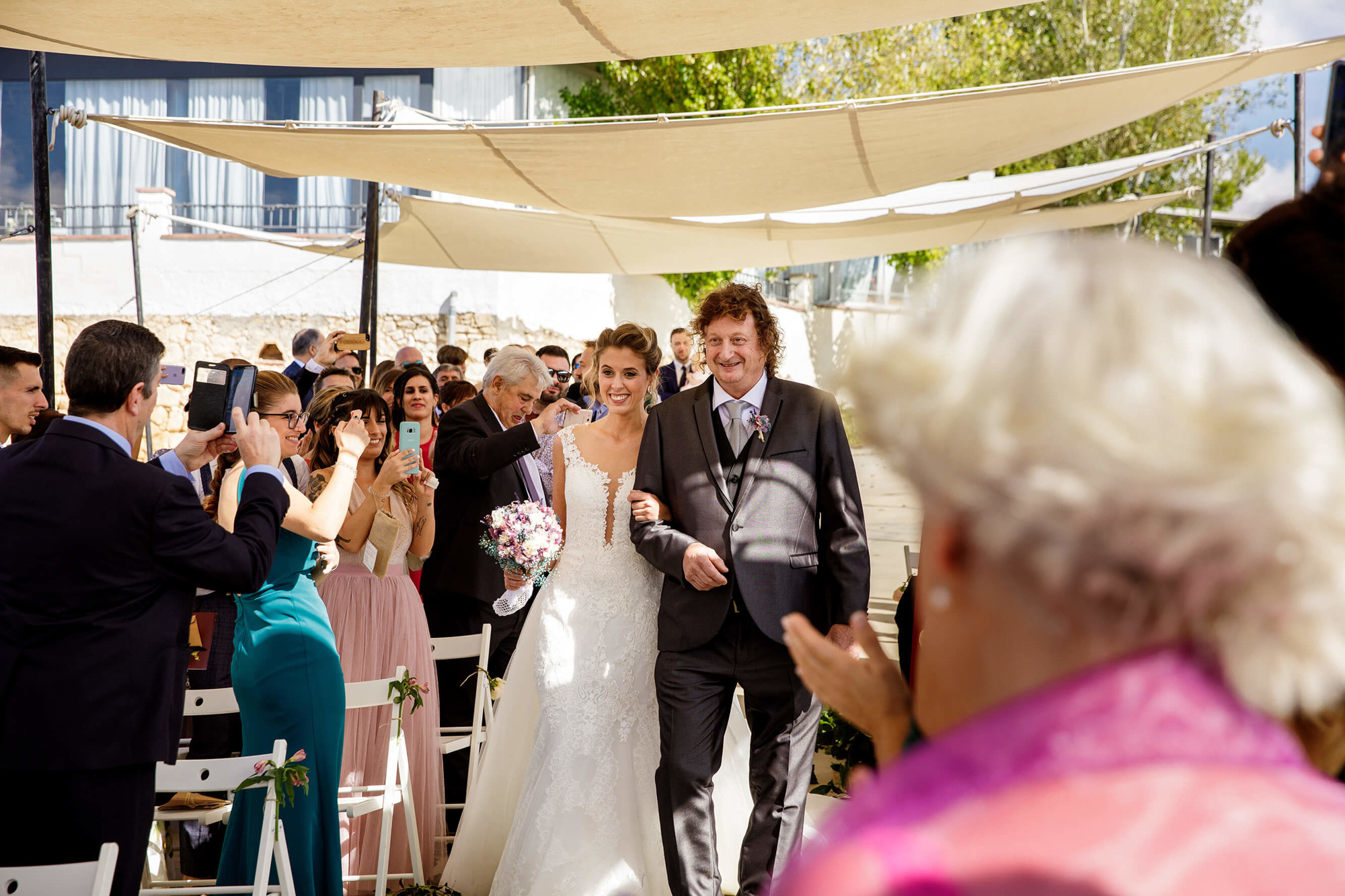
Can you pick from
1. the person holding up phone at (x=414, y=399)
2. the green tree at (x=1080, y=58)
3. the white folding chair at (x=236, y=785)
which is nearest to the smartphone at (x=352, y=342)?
the person holding up phone at (x=414, y=399)

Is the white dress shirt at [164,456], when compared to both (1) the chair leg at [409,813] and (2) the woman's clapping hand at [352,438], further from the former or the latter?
(1) the chair leg at [409,813]

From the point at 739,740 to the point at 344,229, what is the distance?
15028 mm

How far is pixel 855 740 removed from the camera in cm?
514

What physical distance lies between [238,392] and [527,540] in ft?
4.27

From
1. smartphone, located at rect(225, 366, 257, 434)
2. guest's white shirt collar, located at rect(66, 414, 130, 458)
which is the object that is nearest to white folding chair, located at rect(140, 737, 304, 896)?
guest's white shirt collar, located at rect(66, 414, 130, 458)

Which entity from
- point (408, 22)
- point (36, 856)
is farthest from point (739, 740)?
point (408, 22)

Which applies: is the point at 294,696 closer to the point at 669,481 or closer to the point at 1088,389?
the point at 669,481

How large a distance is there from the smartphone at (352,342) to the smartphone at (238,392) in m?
3.55

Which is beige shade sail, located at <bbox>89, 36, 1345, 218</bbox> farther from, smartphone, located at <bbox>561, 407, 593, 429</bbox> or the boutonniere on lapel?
the boutonniere on lapel

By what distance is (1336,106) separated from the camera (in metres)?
1.48

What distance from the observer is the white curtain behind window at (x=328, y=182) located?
17.6 metres

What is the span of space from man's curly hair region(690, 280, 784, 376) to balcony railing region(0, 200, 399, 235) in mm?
14565

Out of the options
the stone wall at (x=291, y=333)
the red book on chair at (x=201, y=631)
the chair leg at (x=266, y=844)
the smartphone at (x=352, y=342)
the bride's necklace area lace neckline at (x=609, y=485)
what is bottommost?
the chair leg at (x=266, y=844)

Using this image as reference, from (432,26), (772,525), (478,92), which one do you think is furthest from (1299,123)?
(478,92)
